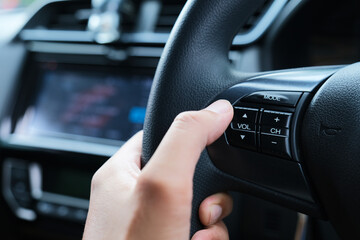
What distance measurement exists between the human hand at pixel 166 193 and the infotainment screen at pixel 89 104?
541mm

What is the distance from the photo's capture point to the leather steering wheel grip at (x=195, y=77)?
51cm

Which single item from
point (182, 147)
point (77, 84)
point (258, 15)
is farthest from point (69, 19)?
point (182, 147)

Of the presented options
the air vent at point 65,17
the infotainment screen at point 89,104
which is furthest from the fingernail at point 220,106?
the air vent at point 65,17

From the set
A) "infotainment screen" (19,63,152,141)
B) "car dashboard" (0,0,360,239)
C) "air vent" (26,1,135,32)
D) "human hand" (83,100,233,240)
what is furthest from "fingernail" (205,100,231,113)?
"air vent" (26,1,135,32)

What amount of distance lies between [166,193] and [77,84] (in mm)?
811

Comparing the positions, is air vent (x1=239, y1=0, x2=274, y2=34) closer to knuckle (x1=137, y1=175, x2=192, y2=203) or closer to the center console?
the center console

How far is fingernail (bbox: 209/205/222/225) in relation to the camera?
52cm

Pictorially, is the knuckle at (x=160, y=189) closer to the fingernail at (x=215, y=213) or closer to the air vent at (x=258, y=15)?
the fingernail at (x=215, y=213)

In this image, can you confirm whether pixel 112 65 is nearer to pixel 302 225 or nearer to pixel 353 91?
pixel 302 225

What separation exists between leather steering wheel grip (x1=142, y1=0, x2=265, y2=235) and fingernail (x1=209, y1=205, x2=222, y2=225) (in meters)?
0.02

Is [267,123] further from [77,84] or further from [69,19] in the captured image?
[69,19]

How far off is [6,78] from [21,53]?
3.1 inches

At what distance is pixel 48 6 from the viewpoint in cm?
126

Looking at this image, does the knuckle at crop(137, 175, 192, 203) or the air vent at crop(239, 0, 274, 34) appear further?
the air vent at crop(239, 0, 274, 34)
